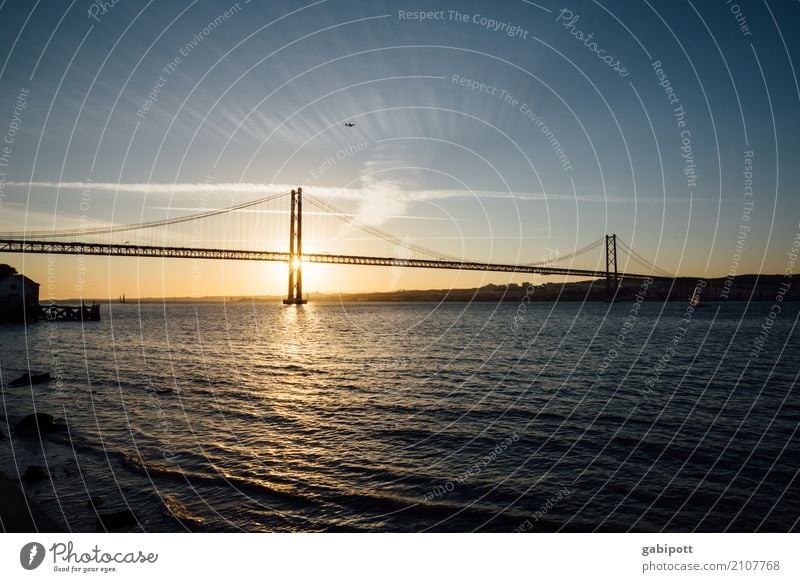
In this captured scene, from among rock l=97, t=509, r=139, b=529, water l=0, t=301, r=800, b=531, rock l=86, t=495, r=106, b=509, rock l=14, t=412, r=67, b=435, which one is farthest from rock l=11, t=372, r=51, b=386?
rock l=97, t=509, r=139, b=529

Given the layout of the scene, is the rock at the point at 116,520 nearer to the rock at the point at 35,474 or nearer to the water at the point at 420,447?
the water at the point at 420,447

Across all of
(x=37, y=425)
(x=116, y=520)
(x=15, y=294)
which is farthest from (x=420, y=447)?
(x=15, y=294)

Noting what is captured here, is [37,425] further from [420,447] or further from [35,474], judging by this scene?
[420,447]

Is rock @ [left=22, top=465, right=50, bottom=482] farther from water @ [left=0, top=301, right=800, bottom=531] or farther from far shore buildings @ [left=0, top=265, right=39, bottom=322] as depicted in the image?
far shore buildings @ [left=0, top=265, right=39, bottom=322]

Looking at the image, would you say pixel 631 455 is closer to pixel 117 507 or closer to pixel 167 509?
pixel 167 509

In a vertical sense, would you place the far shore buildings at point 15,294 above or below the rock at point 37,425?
above

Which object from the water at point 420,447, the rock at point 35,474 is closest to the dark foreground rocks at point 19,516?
the water at point 420,447
